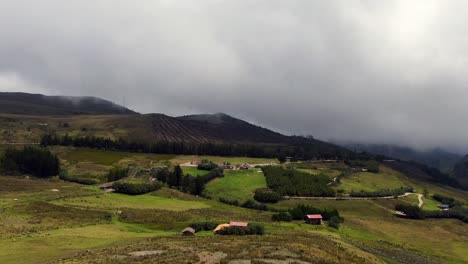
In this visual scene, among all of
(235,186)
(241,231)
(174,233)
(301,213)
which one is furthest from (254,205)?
(241,231)

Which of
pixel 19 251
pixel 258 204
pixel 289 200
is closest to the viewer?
pixel 19 251

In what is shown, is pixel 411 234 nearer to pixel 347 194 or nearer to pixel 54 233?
pixel 347 194

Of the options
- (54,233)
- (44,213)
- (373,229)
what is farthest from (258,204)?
(54,233)

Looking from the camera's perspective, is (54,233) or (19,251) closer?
(19,251)

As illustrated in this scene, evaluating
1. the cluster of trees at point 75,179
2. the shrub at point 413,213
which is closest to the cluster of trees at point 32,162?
the cluster of trees at point 75,179

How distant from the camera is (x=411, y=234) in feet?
413

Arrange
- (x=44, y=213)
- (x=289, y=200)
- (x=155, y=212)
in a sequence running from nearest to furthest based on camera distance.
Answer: (x=44, y=213) < (x=155, y=212) < (x=289, y=200)

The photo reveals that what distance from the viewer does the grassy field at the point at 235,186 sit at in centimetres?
16929

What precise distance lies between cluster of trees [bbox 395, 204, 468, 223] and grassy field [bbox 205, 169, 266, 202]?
53796 millimetres

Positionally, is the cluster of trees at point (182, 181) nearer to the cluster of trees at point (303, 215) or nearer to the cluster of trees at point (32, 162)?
the cluster of trees at point (32, 162)

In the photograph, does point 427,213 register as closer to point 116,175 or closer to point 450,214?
point 450,214

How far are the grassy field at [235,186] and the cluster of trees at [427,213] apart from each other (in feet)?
176

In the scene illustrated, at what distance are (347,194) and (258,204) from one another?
50.5 metres

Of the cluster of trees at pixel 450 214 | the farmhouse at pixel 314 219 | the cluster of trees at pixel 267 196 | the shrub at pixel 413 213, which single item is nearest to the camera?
the farmhouse at pixel 314 219
